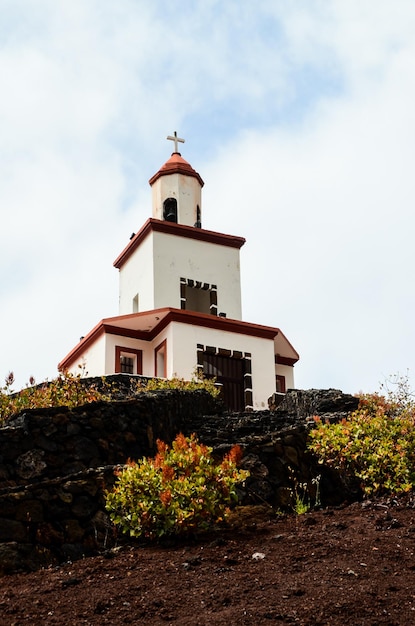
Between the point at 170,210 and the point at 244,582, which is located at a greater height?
the point at 170,210

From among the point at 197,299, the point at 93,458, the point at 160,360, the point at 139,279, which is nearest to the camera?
the point at 93,458

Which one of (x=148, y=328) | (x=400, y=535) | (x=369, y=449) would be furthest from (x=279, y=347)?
(x=400, y=535)

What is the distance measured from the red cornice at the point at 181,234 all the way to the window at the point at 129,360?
14.9 ft

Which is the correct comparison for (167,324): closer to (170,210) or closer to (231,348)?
(231,348)

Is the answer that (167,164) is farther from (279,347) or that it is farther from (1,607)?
(1,607)

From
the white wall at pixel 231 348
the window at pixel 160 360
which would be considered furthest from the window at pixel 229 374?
the window at pixel 160 360

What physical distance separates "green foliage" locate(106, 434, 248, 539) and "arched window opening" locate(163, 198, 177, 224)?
75.7ft

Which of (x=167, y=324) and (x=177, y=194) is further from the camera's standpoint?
(x=177, y=194)

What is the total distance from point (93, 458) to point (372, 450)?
404 cm

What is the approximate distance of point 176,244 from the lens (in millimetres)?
31969

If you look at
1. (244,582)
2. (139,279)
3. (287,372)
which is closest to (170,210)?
(139,279)

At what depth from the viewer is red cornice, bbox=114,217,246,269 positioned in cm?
3183

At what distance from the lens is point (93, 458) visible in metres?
13.8

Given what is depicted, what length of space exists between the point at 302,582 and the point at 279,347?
74.0 ft
